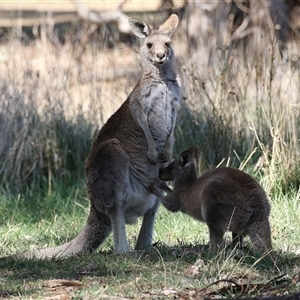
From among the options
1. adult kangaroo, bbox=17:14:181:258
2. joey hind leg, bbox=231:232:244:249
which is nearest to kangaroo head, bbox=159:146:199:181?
adult kangaroo, bbox=17:14:181:258

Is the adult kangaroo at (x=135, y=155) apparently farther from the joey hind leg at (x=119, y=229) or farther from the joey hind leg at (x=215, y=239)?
the joey hind leg at (x=215, y=239)

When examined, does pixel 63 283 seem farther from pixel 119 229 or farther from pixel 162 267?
pixel 119 229

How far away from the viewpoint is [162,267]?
5.16 m

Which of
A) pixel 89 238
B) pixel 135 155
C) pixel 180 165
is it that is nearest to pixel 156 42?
pixel 135 155

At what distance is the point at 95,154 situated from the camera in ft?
20.3

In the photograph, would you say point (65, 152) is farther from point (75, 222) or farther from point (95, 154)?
point (95, 154)

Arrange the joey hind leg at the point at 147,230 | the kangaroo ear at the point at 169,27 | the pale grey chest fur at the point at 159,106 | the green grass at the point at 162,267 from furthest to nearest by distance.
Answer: the kangaroo ear at the point at 169,27
the pale grey chest fur at the point at 159,106
the joey hind leg at the point at 147,230
the green grass at the point at 162,267

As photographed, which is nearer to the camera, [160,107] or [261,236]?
[261,236]

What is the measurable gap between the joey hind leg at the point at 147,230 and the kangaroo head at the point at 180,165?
0.92ft

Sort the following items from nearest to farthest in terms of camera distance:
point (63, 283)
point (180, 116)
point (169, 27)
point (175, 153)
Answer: point (63, 283), point (169, 27), point (175, 153), point (180, 116)

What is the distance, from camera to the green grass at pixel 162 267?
4616 mm

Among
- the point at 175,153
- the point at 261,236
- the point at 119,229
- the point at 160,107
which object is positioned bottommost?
the point at 175,153

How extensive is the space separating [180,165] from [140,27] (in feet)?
4.43

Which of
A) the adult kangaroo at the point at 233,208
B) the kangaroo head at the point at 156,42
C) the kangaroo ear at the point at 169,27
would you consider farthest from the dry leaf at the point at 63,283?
the kangaroo ear at the point at 169,27
